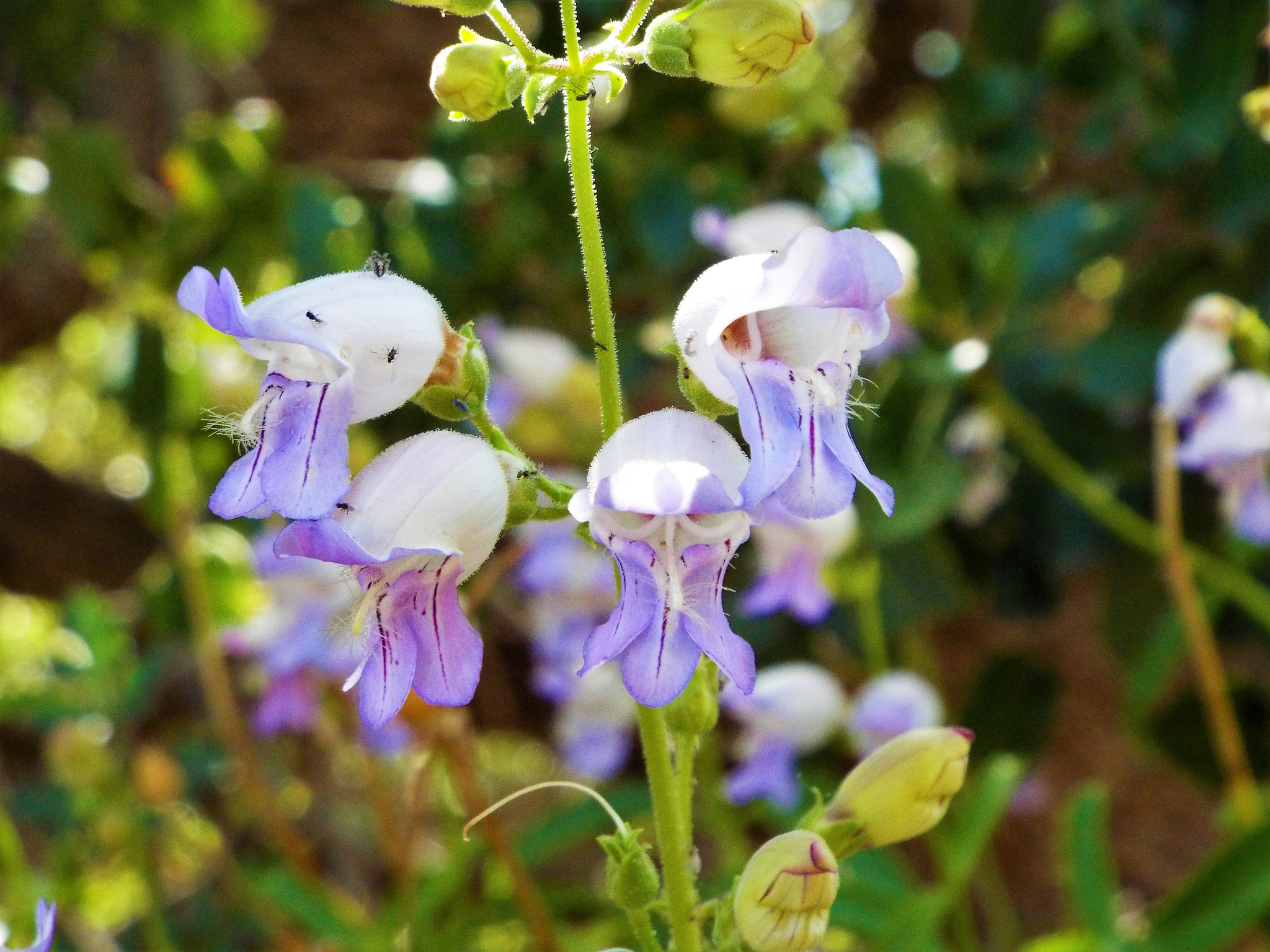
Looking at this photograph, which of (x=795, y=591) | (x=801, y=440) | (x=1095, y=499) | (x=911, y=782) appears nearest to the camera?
(x=801, y=440)

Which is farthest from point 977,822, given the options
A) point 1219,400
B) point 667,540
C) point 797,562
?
point 667,540

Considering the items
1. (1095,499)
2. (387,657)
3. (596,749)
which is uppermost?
(387,657)

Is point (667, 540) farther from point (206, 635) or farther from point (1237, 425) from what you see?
point (206, 635)

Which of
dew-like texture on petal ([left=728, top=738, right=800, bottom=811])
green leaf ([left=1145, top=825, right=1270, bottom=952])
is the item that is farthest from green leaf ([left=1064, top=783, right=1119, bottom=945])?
dew-like texture on petal ([left=728, top=738, right=800, bottom=811])

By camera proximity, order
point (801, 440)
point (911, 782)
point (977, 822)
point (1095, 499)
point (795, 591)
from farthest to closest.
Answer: point (1095, 499) → point (795, 591) → point (977, 822) → point (911, 782) → point (801, 440)

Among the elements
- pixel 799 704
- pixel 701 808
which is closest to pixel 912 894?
pixel 799 704

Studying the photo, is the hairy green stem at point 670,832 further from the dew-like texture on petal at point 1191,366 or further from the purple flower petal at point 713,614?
the dew-like texture on petal at point 1191,366
